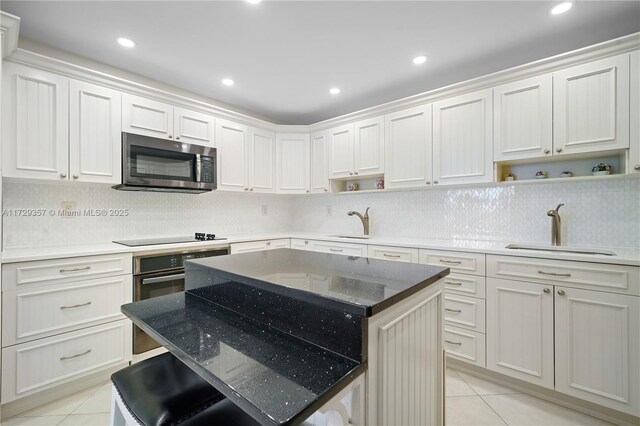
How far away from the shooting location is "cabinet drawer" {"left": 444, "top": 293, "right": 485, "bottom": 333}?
84.4 inches

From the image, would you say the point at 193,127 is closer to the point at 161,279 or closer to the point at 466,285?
the point at 161,279

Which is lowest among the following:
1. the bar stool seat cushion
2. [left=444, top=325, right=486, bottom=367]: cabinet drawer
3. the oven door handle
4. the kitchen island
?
[left=444, top=325, right=486, bottom=367]: cabinet drawer

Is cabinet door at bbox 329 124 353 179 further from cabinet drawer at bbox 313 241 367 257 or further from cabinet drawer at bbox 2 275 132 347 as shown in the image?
cabinet drawer at bbox 2 275 132 347

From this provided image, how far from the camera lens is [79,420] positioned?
175cm

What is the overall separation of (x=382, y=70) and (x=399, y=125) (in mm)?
572

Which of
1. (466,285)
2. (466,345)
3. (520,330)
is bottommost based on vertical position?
(466,345)

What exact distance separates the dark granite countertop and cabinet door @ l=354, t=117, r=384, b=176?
5.89 ft

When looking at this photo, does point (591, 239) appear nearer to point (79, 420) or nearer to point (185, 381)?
point (185, 381)

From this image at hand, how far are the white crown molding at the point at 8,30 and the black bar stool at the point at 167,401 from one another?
6.82 ft

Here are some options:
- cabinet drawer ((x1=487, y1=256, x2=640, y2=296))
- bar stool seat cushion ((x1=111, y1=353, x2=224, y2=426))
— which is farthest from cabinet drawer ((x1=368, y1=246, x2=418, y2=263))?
bar stool seat cushion ((x1=111, y1=353, x2=224, y2=426))

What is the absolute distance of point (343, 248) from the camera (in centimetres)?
299

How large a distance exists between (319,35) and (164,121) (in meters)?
1.64

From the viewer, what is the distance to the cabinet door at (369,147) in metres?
3.11

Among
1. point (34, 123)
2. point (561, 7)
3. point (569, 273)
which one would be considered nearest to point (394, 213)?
point (569, 273)
